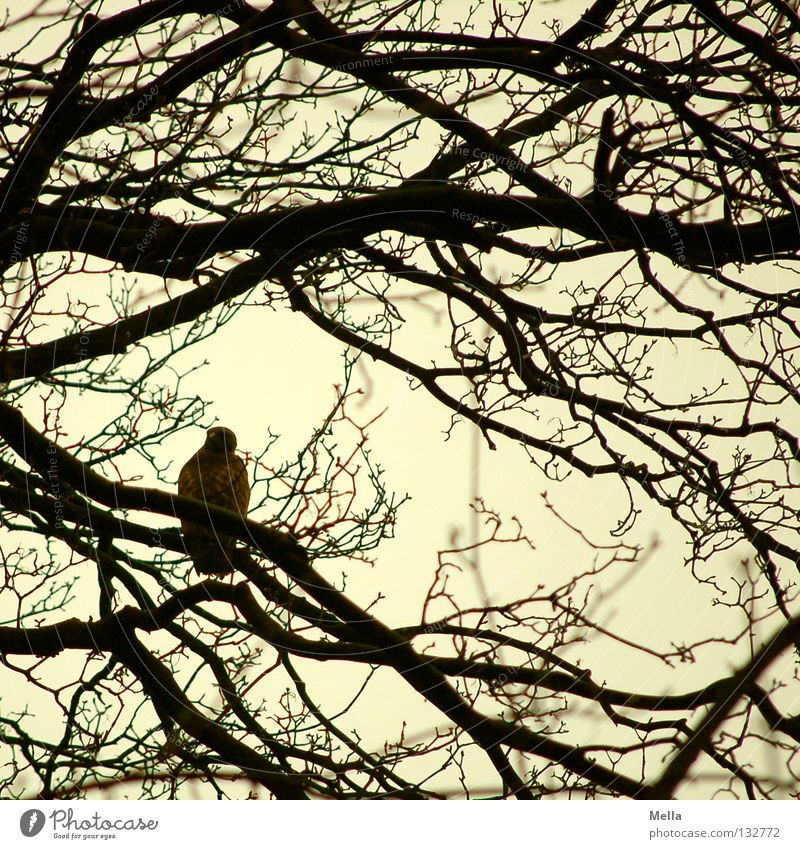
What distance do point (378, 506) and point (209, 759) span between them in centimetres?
71

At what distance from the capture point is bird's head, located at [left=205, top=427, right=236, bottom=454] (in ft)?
6.62

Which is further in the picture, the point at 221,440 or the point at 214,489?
the point at 214,489

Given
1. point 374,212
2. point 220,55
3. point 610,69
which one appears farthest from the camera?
point 610,69

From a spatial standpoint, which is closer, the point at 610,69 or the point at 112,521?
the point at 112,521

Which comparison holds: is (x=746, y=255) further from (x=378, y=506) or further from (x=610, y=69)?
(x=378, y=506)

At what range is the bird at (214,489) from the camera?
1.88 m

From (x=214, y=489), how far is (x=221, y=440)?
317 millimetres

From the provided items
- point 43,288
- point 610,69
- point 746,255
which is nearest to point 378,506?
point 43,288

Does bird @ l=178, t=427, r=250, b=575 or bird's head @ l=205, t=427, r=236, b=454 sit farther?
bird's head @ l=205, t=427, r=236, b=454

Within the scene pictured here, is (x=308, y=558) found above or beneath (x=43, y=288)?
beneath

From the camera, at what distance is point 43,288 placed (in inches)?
69.4

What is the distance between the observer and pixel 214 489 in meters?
2.31

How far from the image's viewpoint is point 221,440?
2.04m

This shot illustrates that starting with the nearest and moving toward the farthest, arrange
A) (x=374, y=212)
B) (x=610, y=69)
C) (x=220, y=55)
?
(x=374, y=212) < (x=220, y=55) < (x=610, y=69)
